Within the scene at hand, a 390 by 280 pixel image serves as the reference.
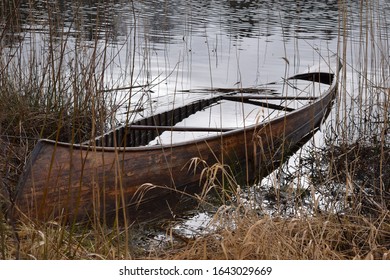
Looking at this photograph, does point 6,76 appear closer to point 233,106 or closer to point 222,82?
point 233,106

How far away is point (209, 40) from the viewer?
481 inches

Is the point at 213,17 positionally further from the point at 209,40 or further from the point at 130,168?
the point at 130,168

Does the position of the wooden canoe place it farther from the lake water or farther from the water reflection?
the water reflection

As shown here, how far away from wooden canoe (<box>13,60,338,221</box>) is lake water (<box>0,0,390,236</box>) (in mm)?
973

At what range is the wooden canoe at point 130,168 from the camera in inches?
139

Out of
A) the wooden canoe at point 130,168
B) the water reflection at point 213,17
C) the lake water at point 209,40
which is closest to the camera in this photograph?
the wooden canoe at point 130,168

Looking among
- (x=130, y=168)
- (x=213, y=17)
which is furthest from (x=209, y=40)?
(x=130, y=168)

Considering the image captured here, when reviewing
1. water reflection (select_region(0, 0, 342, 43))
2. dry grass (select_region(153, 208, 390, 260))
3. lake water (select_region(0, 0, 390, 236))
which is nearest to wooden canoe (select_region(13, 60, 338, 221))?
dry grass (select_region(153, 208, 390, 260))

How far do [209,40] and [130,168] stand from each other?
27.2 feet

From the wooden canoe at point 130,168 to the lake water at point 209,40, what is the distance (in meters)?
0.97

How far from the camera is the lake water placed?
732 cm

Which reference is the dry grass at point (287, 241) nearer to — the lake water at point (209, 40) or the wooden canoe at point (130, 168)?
the wooden canoe at point (130, 168)

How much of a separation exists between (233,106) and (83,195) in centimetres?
367

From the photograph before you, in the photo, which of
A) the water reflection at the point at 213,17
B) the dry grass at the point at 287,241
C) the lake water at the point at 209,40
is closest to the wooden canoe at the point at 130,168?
the dry grass at the point at 287,241
